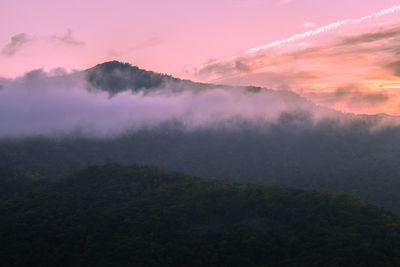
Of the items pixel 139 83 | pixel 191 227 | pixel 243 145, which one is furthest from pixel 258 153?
pixel 191 227

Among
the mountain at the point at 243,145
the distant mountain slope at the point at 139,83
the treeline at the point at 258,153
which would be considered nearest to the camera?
the treeline at the point at 258,153

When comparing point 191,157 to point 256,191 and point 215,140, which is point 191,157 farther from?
point 256,191

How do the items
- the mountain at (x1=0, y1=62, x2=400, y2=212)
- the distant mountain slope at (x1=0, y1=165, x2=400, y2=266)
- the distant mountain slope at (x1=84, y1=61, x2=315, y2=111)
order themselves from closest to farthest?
the distant mountain slope at (x1=0, y1=165, x2=400, y2=266)
the mountain at (x1=0, y1=62, x2=400, y2=212)
the distant mountain slope at (x1=84, y1=61, x2=315, y2=111)

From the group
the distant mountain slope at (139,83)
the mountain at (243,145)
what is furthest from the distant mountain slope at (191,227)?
the distant mountain slope at (139,83)

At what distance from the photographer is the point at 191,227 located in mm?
55438

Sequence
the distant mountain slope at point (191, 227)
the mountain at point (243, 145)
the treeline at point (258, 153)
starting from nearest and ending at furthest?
the distant mountain slope at point (191, 227) → the treeline at point (258, 153) → the mountain at point (243, 145)

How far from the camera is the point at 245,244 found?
48750mm

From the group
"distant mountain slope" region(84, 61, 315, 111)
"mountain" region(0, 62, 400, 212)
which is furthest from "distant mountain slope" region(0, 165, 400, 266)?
"distant mountain slope" region(84, 61, 315, 111)

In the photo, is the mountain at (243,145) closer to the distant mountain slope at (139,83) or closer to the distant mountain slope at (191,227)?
the distant mountain slope at (139,83)

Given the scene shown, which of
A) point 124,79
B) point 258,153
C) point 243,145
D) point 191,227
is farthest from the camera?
point 124,79

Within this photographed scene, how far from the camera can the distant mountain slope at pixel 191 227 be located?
46.5m

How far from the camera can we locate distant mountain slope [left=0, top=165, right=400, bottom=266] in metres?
46.5

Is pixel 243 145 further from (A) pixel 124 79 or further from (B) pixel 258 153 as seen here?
(A) pixel 124 79

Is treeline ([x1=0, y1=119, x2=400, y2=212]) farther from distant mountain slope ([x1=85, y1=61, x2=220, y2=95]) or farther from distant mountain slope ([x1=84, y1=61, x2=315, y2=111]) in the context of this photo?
distant mountain slope ([x1=85, y1=61, x2=220, y2=95])
